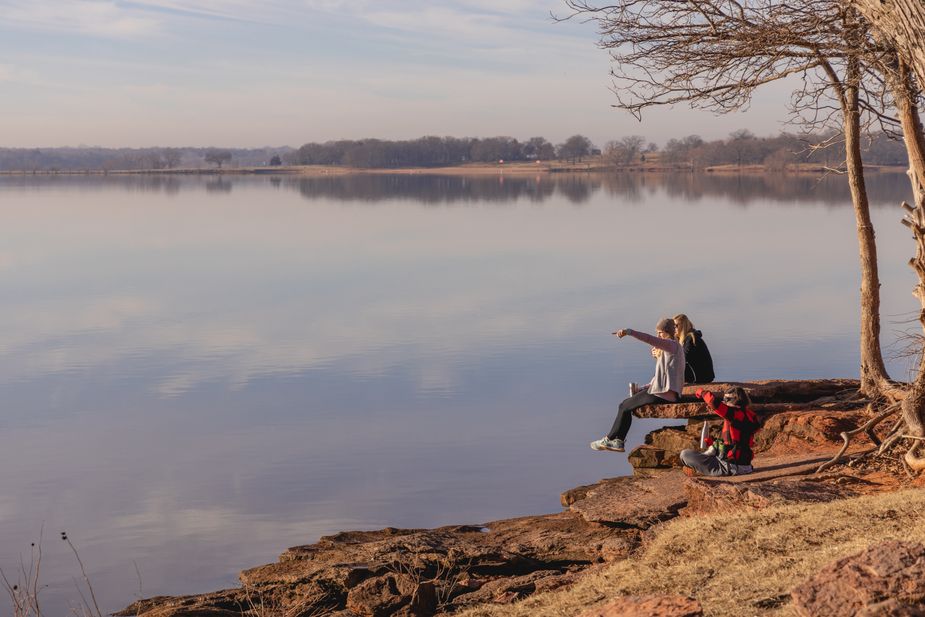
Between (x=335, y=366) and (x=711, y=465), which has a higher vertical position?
(x=711, y=465)

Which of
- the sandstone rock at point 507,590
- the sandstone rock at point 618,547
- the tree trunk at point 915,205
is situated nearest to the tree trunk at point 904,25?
the tree trunk at point 915,205

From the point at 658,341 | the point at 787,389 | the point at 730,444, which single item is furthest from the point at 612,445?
the point at 787,389

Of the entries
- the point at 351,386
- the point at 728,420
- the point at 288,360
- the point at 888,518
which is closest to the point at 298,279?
the point at 288,360

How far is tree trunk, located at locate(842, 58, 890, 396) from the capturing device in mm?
13625

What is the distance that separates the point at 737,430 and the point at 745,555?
10.8 ft

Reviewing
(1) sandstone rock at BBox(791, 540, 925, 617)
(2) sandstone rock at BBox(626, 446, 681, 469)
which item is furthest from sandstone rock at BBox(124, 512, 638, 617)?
(1) sandstone rock at BBox(791, 540, 925, 617)

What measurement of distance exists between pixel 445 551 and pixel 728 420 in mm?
3064

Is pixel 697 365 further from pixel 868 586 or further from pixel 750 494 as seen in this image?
pixel 868 586

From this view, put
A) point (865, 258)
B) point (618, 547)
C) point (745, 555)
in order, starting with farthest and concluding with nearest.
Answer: point (865, 258), point (618, 547), point (745, 555)

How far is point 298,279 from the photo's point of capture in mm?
35125

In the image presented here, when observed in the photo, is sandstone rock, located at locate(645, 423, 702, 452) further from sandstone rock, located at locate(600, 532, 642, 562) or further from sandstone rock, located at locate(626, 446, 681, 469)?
sandstone rock, located at locate(600, 532, 642, 562)

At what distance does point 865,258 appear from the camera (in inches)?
540

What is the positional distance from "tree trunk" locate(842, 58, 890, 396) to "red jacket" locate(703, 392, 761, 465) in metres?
3.47

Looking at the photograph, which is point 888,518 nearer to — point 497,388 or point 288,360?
point 497,388
